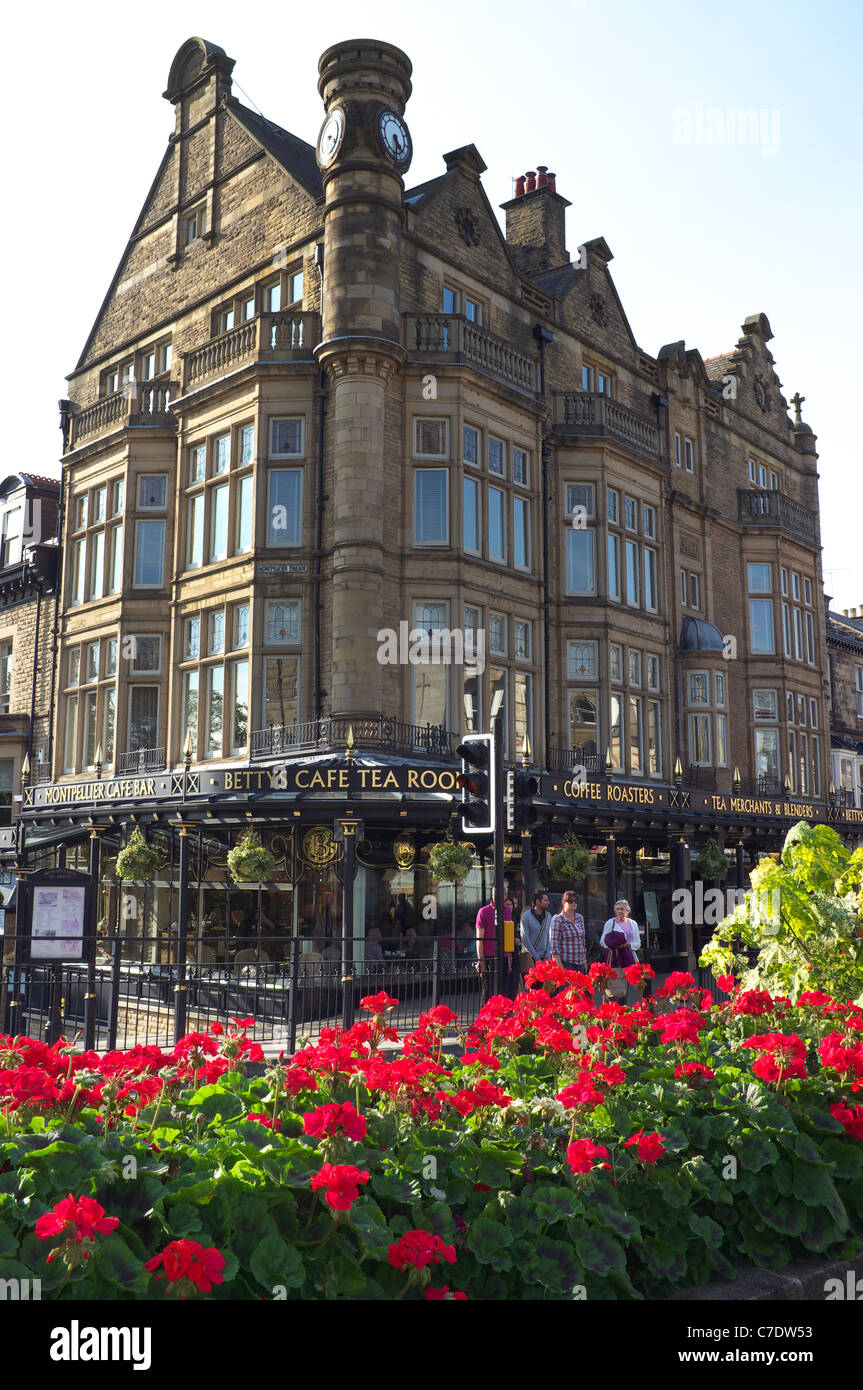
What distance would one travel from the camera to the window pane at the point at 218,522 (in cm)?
2338

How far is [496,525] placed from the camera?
23.6m

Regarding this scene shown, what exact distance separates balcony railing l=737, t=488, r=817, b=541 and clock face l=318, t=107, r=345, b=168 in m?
16.1

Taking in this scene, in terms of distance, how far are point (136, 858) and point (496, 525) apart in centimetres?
1010

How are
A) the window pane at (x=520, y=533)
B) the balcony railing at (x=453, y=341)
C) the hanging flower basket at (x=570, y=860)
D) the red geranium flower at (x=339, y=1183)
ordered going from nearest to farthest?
the red geranium flower at (x=339, y=1183), the hanging flower basket at (x=570, y=860), the balcony railing at (x=453, y=341), the window pane at (x=520, y=533)

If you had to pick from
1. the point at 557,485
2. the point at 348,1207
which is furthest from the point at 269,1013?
the point at 557,485

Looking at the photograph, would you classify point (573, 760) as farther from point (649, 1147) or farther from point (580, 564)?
point (649, 1147)

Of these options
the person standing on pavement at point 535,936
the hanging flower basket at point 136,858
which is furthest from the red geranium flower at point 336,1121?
the hanging flower basket at point 136,858

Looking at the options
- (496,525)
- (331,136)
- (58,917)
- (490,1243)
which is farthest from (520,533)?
(490,1243)

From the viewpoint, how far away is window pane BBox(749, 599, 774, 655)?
32281 millimetres

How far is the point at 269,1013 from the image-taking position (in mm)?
16141

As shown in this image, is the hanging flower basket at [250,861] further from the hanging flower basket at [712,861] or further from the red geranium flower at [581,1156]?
the red geranium flower at [581,1156]

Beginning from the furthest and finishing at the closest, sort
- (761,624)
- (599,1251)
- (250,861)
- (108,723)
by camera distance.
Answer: (761,624)
(108,723)
(250,861)
(599,1251)

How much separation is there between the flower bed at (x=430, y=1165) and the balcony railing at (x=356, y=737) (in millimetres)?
13519

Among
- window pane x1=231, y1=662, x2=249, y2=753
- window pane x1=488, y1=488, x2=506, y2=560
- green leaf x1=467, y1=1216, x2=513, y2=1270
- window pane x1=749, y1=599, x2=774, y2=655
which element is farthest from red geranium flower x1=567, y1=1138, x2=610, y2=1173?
window pane x1=749, y1=599, x2=774, y2=655
